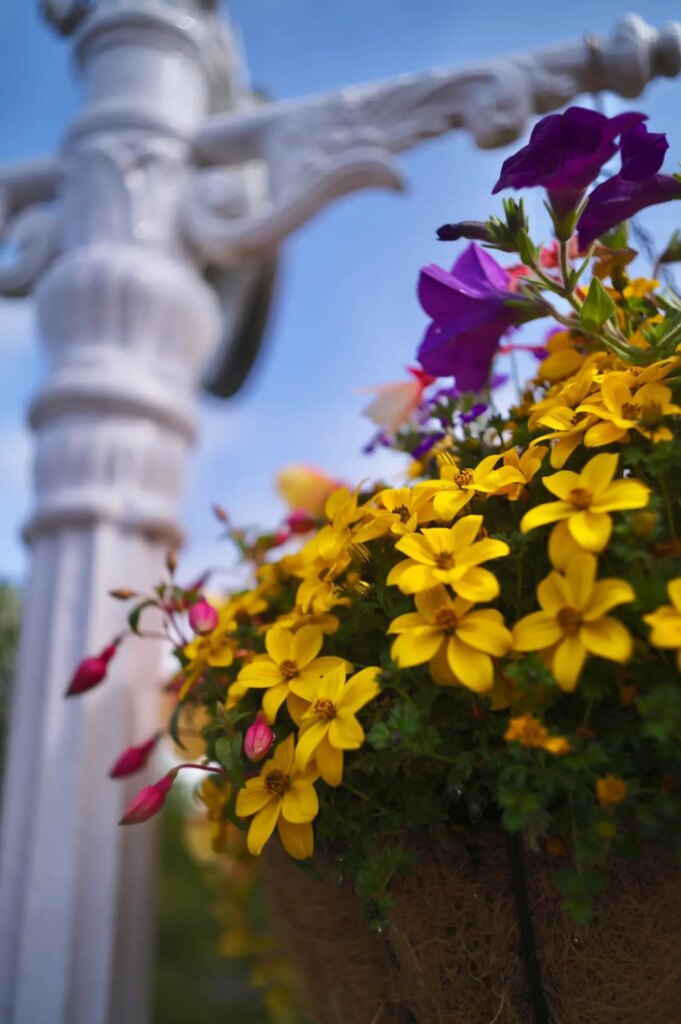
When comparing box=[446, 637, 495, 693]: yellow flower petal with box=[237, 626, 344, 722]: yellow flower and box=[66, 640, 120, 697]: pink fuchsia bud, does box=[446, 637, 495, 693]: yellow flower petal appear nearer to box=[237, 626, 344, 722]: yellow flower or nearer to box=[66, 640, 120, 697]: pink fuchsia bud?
box=[237, 626, 344, 722]: yellow flower

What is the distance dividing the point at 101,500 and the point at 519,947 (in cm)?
57

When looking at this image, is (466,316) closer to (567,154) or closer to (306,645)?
(567,154)

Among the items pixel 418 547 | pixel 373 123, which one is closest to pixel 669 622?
pixel 418 547

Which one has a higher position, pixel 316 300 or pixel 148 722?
pixel 316 300

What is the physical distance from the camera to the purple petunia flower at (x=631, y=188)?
1.47 feet

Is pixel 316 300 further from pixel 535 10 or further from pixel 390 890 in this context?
pixel 390 890

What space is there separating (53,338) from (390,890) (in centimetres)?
70

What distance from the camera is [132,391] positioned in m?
0.83

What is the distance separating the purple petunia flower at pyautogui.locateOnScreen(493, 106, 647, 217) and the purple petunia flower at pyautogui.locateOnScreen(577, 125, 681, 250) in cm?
1

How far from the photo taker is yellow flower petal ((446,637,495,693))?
1.10ft

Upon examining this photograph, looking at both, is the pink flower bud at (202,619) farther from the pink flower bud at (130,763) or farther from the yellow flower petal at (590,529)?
the yellow flower petal at (590,529)

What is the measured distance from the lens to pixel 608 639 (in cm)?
32

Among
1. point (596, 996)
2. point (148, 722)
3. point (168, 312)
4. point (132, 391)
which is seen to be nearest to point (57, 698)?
point (148, 722)

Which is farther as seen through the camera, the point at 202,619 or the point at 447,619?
the point at 202,619
